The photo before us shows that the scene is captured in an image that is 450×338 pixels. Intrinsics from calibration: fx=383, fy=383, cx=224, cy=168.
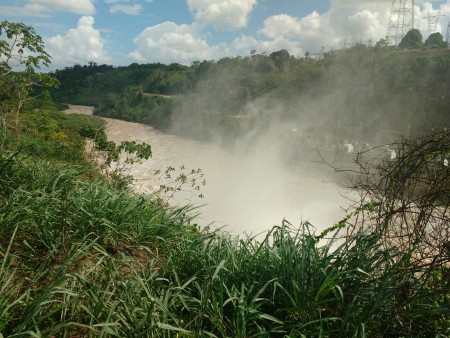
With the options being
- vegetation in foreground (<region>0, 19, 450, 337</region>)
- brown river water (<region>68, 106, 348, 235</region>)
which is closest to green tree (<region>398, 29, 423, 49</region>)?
brown river water (<region>68, 106, 348, 235</region>)

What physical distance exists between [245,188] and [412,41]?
36.3 m

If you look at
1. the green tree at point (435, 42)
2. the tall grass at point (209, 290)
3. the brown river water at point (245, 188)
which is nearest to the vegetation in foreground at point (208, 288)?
the tall grass at point (209, 290)

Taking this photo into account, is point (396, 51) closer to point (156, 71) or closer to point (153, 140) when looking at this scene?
point (153, 140)

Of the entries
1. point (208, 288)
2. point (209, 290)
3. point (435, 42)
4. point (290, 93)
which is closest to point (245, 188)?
point (209, 290)

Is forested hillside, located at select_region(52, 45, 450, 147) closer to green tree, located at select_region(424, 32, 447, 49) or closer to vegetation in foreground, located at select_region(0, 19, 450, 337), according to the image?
green tree, located at select_region(424, 32, 447, 49)

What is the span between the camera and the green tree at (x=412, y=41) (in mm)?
45188

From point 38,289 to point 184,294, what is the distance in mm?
854

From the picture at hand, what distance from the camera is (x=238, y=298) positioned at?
84.4 inches

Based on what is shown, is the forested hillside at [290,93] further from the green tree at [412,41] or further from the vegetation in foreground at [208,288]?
the vegetation in foreground at [208,288]

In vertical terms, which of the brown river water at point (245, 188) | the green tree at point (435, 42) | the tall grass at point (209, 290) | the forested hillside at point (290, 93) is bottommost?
the brown river water at point (245, 188)

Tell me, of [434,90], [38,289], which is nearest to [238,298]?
[38,289]

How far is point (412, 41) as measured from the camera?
4741 centimetres

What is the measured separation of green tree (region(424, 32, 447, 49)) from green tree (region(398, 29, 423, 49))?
832mm

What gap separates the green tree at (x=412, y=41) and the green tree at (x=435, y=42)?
83 cm
